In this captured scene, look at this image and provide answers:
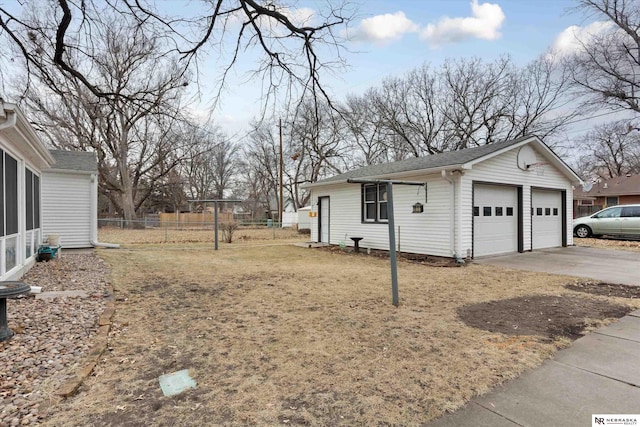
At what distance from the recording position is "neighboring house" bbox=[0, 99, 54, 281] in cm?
516

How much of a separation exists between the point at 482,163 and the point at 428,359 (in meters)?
7.84

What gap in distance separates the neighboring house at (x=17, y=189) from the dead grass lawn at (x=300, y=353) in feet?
5.88

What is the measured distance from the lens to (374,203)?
38.1 ft

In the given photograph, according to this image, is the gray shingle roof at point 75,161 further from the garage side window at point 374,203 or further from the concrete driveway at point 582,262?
the concrete driveway at point 582,262

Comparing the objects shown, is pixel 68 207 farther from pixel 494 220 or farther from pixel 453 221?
pixel 494 220

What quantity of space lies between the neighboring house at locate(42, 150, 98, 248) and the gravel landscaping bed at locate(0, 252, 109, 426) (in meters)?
6.11

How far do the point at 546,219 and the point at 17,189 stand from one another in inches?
552

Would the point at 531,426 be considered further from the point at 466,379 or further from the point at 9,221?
the point at 9,221

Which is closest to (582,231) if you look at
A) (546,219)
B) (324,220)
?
(546,219)

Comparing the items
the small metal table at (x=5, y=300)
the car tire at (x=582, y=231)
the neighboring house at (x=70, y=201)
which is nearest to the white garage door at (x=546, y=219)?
the car tire at (x=582, y=231)

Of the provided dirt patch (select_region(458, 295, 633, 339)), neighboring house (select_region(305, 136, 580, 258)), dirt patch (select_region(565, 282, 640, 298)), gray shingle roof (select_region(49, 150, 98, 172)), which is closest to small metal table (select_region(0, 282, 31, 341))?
dirt patch (select_region(458, 295, 633, 339))

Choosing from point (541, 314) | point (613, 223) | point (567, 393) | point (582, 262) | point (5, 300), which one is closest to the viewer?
point (567, 393)

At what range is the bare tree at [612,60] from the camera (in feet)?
58.1

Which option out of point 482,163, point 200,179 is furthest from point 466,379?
point 200,179
